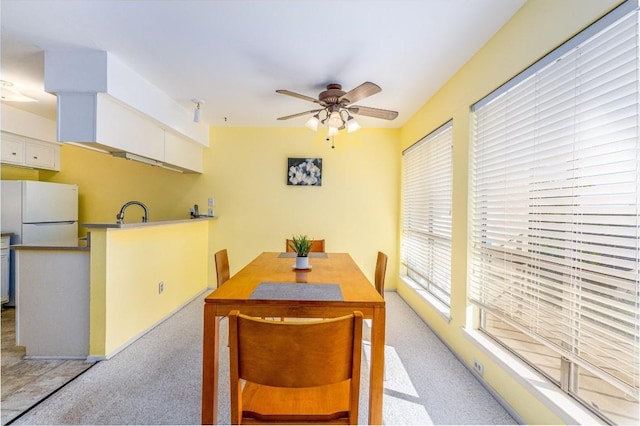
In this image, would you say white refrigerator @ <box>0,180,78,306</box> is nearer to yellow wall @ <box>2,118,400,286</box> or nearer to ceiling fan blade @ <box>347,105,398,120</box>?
yellow wall @ <box>2,118,400,286</box>

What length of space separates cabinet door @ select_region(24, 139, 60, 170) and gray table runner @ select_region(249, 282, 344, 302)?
4438 millimetres

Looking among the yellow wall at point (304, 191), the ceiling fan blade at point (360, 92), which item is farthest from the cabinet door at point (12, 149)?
the ceiling fan blade at point (360, 92)

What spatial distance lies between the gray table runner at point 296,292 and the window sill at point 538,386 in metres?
1.16

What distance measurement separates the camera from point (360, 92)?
225 centimetres

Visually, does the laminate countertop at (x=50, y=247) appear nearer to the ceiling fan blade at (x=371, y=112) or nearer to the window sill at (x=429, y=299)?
the ceiling fan blade at (x=371, y=112)

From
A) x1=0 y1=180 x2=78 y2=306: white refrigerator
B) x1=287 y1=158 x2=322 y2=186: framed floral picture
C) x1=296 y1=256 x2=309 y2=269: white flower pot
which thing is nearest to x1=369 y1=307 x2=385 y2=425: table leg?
x1=296 y1=256 x2=309 y2=269: white flower pot

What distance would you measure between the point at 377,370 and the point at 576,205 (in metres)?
1.24

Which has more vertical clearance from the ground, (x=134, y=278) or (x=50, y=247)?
(x=50, y=247)

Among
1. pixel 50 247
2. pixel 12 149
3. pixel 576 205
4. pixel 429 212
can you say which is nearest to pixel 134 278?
pixel 50 247

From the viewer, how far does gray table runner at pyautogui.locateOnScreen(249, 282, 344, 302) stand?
57.7 inches

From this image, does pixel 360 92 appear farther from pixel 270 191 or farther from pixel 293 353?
pixel 270 191

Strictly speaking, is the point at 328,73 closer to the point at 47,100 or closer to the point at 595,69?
the point at 595,69

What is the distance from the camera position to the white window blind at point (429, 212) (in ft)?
9.53

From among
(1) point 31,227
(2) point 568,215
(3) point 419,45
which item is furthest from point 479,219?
(1) point 31,227
